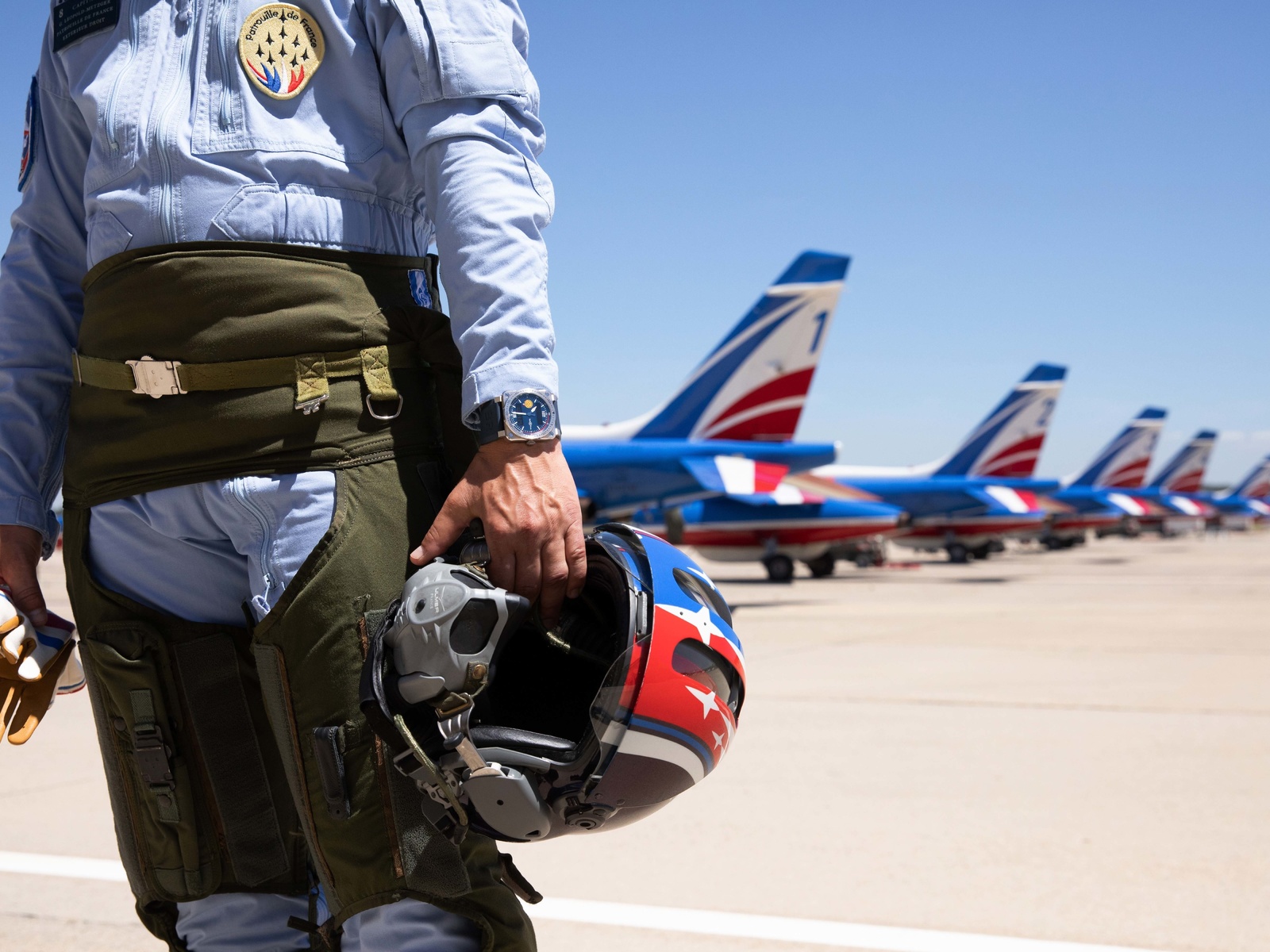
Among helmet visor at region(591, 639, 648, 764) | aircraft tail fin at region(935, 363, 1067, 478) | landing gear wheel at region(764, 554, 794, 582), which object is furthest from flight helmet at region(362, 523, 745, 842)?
aircraft tail fin at region(935, 363, 1067, 478)

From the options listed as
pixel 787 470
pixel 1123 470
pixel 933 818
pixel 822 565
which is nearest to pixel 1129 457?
pixel 1123 470

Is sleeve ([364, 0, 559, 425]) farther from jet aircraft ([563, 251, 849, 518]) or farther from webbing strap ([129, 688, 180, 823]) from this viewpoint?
jet aircraft ([563, 251, 849, 518])

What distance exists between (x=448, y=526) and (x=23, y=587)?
778 millimetres

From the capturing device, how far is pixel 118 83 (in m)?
1.53

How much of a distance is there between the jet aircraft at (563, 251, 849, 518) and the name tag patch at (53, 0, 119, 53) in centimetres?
1452

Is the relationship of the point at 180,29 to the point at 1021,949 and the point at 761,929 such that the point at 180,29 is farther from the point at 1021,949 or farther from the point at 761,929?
the point at 1021,949

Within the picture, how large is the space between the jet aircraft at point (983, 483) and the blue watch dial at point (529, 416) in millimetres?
25328

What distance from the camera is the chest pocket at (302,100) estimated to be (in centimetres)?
146

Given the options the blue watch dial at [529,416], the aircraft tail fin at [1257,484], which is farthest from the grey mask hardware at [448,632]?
the aircraft tail fin at [1257,484]

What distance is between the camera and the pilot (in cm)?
141

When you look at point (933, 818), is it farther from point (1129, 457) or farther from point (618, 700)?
point (1129, 457)

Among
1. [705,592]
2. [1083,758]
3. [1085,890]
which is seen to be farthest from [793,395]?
[705,592]

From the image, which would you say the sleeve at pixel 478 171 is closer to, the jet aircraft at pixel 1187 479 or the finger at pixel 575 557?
the finger at pixel 575 557

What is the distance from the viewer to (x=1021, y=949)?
236 centimetres
